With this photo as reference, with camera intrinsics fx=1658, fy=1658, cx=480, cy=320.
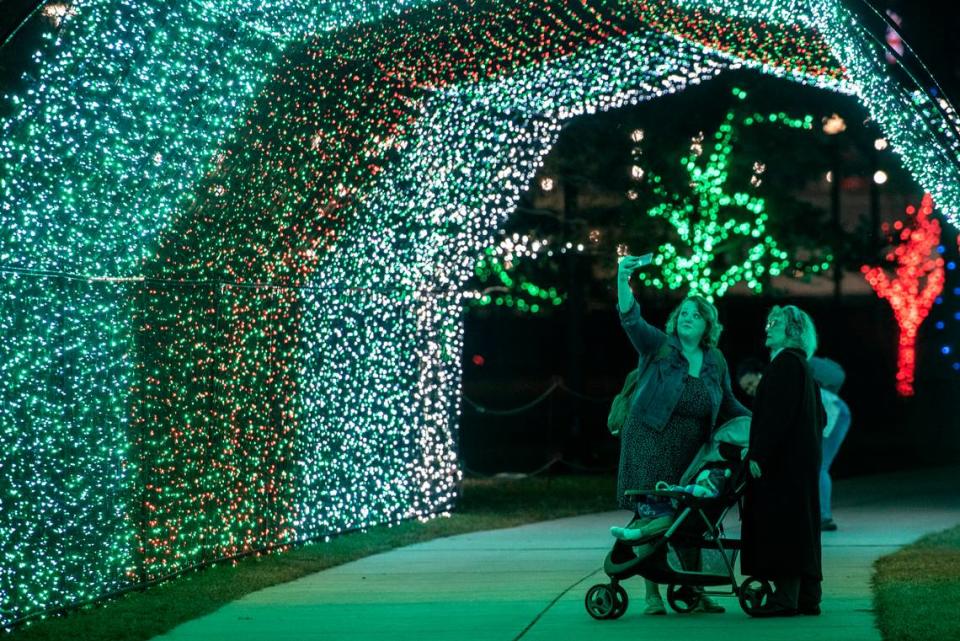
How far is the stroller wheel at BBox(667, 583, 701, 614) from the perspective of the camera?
8.94 m

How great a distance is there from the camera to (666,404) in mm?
8852

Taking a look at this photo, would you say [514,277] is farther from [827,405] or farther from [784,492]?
[784,492]

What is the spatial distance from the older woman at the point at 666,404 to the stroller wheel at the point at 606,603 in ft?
0.83

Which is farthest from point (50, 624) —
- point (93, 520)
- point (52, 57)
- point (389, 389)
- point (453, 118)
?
point (453, 118)

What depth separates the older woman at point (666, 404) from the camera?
8.86 m

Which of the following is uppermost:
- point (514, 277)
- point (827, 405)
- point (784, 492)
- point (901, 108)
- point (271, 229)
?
point (901, 108)

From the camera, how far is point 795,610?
8.80 meters

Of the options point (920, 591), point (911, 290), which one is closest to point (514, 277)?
point (920, 591)

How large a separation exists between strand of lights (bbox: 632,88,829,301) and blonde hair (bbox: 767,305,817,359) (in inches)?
485

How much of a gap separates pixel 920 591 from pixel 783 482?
1483mm

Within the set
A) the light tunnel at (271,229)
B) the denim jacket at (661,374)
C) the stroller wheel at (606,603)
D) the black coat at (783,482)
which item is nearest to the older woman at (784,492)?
the black coat at (783,482)

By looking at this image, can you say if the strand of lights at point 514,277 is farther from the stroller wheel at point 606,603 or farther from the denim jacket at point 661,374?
the stroller wheel at point 606,603

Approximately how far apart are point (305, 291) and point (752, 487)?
15.8 ft

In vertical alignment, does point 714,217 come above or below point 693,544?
above
